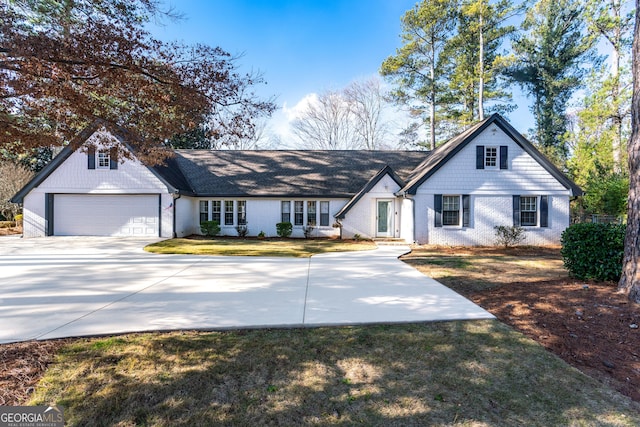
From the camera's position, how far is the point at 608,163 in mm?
18828

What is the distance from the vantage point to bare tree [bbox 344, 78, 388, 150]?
1133 inches

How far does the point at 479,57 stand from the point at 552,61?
7.03 meters

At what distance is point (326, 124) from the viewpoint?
30.7 metres

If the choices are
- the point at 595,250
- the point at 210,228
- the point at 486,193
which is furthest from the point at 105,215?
the point at 595,250

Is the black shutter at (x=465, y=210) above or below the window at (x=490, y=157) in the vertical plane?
below

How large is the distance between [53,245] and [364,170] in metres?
16.4

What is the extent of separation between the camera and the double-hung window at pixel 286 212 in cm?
1773

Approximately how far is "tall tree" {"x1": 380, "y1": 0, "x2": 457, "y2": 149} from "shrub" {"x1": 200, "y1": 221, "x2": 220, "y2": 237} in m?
18.3

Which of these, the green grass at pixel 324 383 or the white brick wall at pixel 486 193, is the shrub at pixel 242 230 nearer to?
the white brick wall at pixel 486 193

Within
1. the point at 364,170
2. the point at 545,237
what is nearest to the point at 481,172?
the point at 545,237

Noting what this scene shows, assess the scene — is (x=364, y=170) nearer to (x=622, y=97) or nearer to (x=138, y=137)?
(x=138, y=137)

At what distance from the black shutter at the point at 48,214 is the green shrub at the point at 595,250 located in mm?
22333

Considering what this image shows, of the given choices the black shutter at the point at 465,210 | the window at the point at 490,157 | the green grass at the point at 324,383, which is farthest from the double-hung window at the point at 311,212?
the green grass at the point at 324,383

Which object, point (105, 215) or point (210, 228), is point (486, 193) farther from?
point (105, 215)
